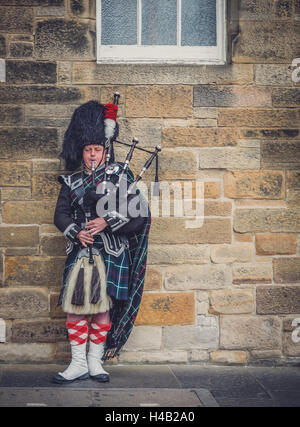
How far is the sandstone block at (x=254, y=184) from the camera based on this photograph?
4629 millimetres

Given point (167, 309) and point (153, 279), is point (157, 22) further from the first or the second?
point (167, 309)

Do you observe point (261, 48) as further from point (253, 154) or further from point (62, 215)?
point (62, 215)

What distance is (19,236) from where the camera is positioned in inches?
179

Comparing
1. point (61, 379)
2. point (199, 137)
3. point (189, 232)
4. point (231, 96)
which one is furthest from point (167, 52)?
point (61, 379)

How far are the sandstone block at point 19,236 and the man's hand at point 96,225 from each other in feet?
2.15

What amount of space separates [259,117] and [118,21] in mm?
1312

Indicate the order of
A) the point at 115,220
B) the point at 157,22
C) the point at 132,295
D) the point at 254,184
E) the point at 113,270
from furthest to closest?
1. the point at 157,22
2. the point at 254,184
3. the point at 132,295
4. the point at 113,270
5. the point at 115,220

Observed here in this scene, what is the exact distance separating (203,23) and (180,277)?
1.97 m

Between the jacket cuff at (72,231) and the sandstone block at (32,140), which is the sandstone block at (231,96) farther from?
Result: the jacket cuff at (72,231)

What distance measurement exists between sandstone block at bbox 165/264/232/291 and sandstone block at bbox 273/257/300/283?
41 cm

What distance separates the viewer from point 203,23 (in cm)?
475

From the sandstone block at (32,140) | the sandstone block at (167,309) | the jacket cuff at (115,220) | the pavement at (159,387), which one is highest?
the sandstone block at (32,140)

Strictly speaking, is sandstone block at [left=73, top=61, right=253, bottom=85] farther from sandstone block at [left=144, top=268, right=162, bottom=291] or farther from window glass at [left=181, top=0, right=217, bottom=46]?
sandstone block at [left=144, top=268, right=162, bottom=291]

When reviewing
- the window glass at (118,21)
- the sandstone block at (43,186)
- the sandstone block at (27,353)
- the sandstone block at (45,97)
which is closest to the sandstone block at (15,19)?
the sandstone block at (45,97)
